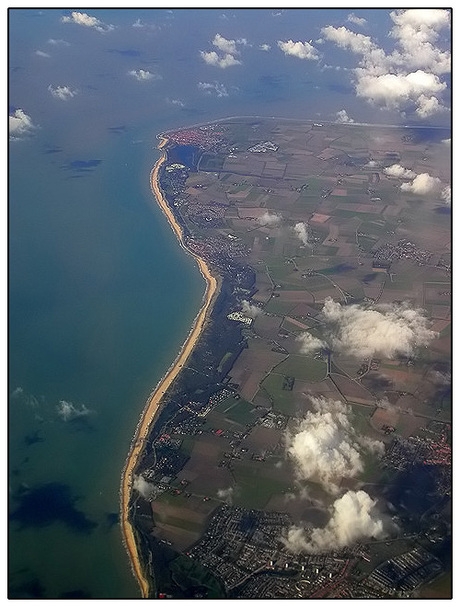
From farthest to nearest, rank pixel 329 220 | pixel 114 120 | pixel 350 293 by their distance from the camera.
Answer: pixel 114 120
pixel 329 220
pixel 350 293

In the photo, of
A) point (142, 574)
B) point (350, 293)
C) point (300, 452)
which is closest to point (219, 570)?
point (142, 574)

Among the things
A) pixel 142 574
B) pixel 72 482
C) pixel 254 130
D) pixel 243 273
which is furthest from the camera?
pixel 254 130

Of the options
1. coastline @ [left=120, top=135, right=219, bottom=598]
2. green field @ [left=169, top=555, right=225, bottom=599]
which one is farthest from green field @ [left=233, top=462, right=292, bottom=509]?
coastline @ [left=120, top=135, right=219, bottom=598]

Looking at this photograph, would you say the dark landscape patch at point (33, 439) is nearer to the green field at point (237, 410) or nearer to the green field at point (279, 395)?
the green field at point (237, 410)

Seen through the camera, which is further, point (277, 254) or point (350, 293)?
point (277, 254)

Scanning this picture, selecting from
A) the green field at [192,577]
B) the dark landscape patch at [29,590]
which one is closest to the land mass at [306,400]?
the green field at [192,577]

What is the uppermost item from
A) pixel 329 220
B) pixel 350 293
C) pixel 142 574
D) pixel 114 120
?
pixel 114 120

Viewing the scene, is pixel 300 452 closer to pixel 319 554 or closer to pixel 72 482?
pixel 319 554

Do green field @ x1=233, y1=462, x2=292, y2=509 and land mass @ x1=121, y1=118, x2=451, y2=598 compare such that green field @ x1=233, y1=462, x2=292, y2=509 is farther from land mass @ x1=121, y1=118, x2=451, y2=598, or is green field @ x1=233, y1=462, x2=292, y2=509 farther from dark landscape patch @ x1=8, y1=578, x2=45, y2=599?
dark landscape patch @ x1=8, y1=578, x2=45, y2=599
